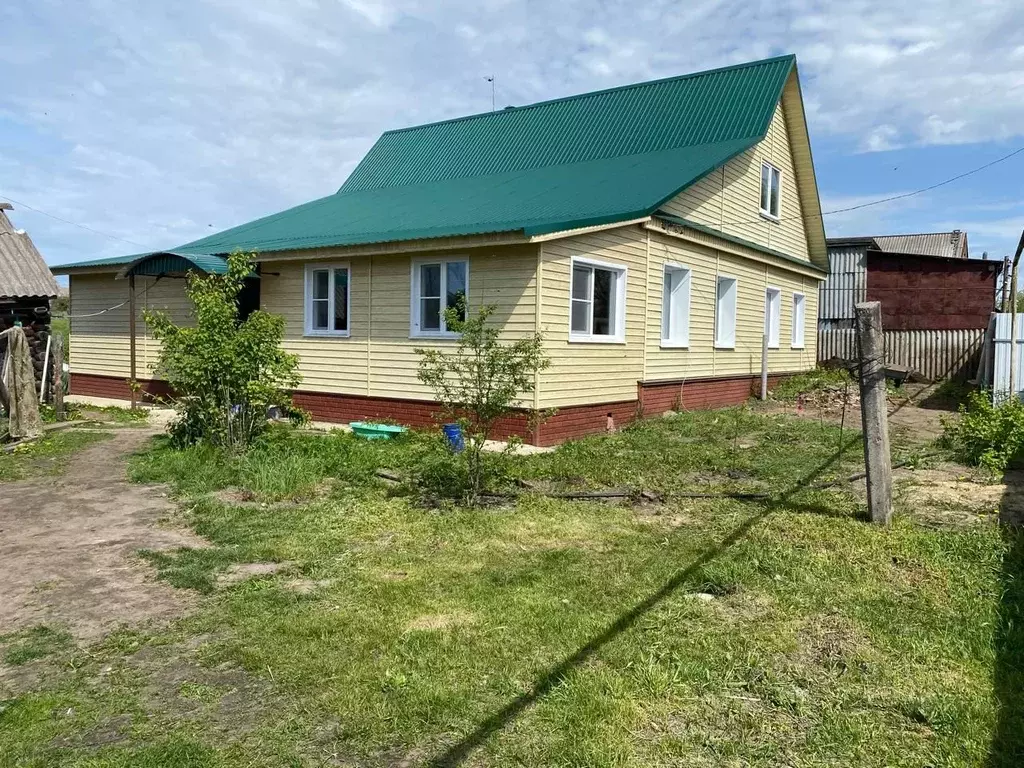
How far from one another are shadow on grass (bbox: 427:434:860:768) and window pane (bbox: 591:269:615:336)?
5806mm

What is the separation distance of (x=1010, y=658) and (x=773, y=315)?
626 inches

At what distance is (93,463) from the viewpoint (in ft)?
32.6

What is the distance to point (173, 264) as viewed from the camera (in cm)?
1418

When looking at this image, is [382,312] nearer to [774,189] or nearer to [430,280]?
[430,280]

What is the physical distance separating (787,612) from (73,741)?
12.1 feet

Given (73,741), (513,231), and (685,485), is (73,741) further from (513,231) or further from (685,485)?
(513,231)

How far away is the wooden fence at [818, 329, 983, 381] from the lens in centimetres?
2100

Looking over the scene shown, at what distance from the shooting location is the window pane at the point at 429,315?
1231 cm

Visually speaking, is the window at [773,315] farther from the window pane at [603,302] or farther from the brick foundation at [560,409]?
the window pane at [603,302]

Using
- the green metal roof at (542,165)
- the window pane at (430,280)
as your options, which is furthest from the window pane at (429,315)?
the green metal roof at (542,165)

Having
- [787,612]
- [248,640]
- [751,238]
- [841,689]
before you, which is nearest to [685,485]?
[787,612]

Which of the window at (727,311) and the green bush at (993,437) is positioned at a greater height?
the window at (727,311)

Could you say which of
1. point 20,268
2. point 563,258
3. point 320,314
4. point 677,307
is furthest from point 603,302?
point 20,268

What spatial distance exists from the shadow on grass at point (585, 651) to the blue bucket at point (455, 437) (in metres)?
3.57
